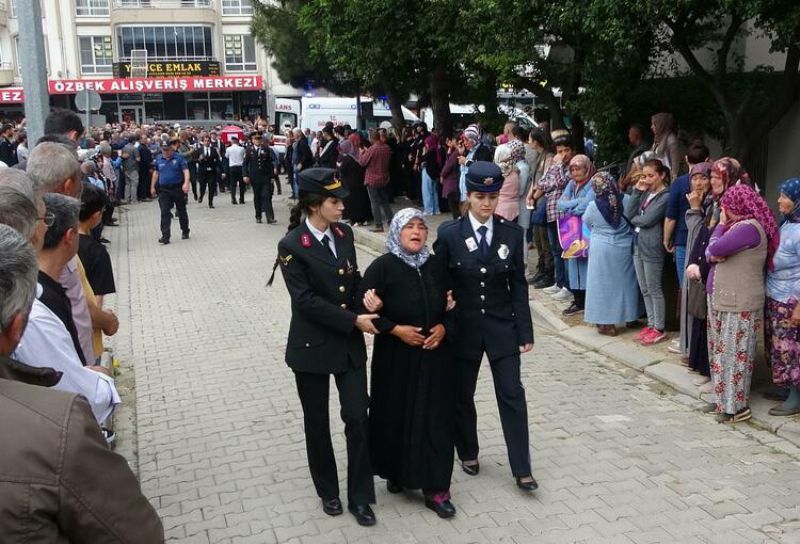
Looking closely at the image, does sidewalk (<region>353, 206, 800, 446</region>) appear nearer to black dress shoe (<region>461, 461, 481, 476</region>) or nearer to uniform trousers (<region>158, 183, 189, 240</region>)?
black dress shoe (<region>461, 461, 481, 476</region>)

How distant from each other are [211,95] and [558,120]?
142 feet

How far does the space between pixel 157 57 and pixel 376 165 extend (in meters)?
41.4

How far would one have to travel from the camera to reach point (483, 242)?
4957 mm

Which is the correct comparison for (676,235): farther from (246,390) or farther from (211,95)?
(211,95)

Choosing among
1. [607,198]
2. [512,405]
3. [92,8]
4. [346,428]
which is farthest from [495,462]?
[92,8]

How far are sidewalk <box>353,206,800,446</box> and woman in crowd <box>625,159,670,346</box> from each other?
0.22m

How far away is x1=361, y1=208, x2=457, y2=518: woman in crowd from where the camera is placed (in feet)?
15.0

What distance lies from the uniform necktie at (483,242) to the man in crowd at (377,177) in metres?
10.0

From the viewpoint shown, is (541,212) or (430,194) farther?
(430,194)

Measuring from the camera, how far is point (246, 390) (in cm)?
714

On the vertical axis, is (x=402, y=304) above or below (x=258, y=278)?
above

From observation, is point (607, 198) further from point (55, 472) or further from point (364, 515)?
point (55, 472)

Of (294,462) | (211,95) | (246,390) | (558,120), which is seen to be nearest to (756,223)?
(294,462)

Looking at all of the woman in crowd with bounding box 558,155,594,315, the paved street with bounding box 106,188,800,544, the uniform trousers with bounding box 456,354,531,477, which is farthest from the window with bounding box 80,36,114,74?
the uniform trousers with bounding box 456,354,531,477
